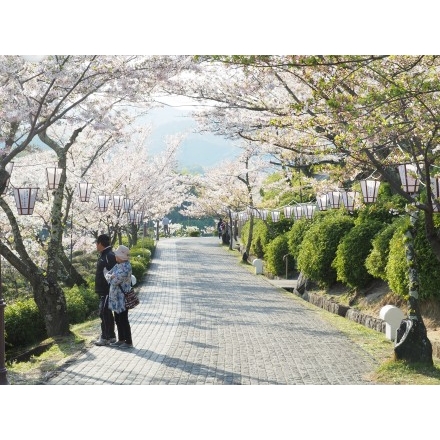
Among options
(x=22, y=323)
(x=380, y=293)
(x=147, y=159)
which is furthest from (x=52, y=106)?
(x=147, y=159)

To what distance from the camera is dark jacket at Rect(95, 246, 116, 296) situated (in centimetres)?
964

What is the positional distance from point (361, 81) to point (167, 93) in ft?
13.1

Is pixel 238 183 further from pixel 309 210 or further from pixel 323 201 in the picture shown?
pixel 323 201

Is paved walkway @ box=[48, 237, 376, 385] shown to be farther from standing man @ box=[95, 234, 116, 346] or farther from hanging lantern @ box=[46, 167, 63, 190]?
hanging lantern @ box=[46, 167, 63, 190]

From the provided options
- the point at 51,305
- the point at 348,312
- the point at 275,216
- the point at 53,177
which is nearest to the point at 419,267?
the point at 348,312

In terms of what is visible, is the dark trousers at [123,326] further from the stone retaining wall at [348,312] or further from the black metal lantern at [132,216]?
the black metal lantern at [132,216]

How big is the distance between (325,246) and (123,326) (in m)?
7.59

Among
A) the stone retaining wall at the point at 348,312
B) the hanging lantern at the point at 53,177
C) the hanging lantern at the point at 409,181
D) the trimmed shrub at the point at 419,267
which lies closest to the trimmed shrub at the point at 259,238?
the stone retaining wall at the point at 348,312

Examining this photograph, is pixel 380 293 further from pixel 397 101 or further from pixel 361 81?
pixel 397 101

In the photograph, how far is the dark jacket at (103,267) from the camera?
31.6 feet

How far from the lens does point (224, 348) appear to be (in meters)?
9.84

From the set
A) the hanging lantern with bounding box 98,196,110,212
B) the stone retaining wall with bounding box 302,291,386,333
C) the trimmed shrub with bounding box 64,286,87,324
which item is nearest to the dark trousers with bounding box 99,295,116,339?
the trimmed shrub with bounding box 64,286,87,324

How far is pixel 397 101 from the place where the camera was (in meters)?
7.00
